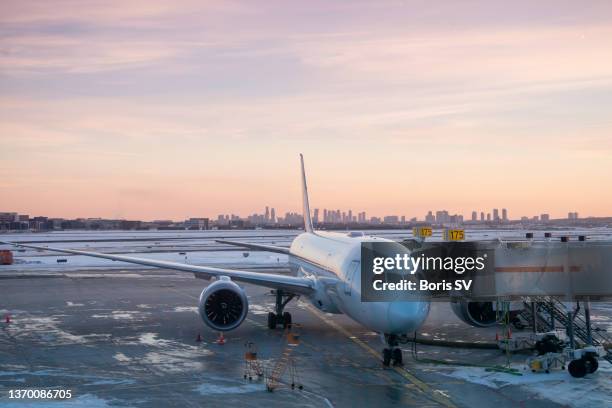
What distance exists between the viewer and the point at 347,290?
22.7 m

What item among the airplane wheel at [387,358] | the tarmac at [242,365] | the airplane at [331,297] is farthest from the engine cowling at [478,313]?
the airplane wheel at [387,358]

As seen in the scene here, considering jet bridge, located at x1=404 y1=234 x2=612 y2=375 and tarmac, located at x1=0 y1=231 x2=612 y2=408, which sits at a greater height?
jet bridge, located at x1=404 y1=234 x2=612 y2=375

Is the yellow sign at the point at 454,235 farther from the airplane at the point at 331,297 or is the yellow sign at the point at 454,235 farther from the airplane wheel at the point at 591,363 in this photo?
the airplane wheel at the point at 591,363

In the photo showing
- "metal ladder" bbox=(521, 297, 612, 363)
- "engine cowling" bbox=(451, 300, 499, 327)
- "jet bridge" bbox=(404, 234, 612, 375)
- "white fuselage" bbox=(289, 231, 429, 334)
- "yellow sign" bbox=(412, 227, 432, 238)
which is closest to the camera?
"white fuselage" bbox=(289, 231, 429, 334)

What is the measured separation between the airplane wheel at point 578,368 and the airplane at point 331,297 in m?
4.88

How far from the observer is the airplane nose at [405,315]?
19812mm

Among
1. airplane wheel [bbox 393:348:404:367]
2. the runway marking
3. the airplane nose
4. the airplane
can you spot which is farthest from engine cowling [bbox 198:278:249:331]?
the airplane nose

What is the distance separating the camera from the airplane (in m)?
20.2

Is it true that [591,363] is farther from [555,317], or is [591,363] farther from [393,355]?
[393,355]

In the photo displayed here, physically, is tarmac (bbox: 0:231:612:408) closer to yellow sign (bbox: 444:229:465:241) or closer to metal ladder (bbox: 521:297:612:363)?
metal ladder (bbox: 521:297:612:363)

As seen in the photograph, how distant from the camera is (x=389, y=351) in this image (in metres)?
21.8

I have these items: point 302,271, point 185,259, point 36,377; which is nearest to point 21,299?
point 302,271

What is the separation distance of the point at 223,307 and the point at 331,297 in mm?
4566

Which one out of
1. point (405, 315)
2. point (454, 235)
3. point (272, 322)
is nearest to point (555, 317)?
point (454, 235)
